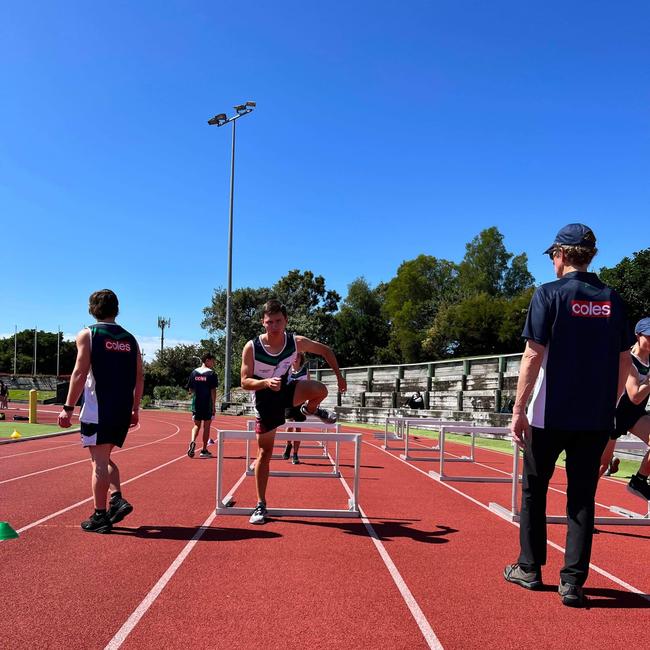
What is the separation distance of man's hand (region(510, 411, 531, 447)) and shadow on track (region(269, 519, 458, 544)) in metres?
1.77

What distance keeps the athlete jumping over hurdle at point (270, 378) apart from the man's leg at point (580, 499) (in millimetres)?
2151

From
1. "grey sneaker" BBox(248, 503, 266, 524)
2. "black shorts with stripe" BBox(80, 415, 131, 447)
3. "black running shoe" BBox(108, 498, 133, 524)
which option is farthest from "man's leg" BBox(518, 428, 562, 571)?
"black running shoe" BBox(108, 498, 133, 524)

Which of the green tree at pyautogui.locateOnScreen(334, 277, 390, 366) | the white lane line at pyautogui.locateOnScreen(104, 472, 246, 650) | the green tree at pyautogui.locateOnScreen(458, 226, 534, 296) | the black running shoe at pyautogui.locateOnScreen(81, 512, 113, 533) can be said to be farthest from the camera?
the green tree at pyautogui.locateOnScreen(458, 226, 534, 296)

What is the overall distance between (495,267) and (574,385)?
210 feet

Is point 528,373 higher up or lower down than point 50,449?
higher up

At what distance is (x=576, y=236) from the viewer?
11.9 ft

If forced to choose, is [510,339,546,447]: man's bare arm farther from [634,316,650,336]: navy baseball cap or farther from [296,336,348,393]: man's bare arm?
[634,316,650,336]: navy baseball cap

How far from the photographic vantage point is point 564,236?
367cm

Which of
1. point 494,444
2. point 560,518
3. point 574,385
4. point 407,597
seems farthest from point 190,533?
point 494,444

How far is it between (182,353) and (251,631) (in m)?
59.5

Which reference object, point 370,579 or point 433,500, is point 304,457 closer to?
point 433,500

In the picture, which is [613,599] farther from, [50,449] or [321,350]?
[50,449]

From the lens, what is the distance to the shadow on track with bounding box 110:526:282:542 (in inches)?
192

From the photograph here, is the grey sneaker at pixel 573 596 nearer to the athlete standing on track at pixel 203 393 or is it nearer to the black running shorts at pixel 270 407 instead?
the black running shorts at pixel 270 407
